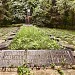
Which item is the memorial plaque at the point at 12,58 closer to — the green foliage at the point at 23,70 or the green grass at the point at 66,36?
the green foliage at the point at 23,70

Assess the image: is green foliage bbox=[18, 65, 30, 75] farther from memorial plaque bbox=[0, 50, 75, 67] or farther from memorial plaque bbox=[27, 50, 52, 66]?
memorial plaque bbox=[27, 50, 52, 66]

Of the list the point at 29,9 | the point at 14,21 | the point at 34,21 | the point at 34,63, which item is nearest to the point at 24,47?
the point at 34,63

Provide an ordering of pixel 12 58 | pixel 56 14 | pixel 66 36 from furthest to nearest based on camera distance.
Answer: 1. pixel 56 14
2. pixel 66 36
3. pixel 12 58

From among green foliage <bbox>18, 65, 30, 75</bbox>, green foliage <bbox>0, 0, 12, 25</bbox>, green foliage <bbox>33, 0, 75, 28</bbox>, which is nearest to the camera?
green foliage <bbox>18, 65, 30, 75</bbox>

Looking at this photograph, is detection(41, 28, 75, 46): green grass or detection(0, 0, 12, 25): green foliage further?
detection(0, 0, 12, 25): green foliage

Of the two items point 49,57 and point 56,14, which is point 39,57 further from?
point 56,14

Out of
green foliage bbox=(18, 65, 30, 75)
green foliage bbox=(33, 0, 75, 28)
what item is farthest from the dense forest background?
green foliage bbox=(18, 65, 30, 75)

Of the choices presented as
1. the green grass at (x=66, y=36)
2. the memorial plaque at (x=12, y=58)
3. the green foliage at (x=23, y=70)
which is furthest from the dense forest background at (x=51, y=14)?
the green foliage at (x=23, y=70)

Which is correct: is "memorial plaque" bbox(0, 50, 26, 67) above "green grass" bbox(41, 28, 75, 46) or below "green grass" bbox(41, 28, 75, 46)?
above

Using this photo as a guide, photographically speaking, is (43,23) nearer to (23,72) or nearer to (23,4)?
(23,4)

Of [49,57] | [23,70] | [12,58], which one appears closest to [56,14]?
[49,57]

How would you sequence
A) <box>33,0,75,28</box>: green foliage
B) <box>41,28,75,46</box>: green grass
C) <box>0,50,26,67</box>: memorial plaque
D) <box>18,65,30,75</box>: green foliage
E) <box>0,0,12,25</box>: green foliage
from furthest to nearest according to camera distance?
<box>0,0,12,25</box>: green foliage → <box>33,0,75,28</box>: green foliage → <box>41,28,75,46</box>: green grass → <box>0,50,26,67</box>: memorial plaque → <box>18,65,30,75</box>: green foliage

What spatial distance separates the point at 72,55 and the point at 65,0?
7.57 meters

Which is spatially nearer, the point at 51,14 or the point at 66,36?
the point at 66,36
